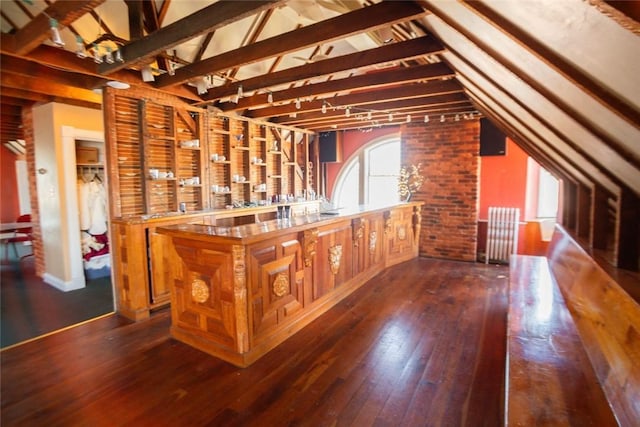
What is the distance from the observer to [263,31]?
174 inches

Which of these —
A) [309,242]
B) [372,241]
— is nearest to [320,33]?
[309,242]

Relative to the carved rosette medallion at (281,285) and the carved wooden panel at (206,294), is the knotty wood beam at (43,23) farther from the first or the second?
the carved rosette medallion at (281,285)

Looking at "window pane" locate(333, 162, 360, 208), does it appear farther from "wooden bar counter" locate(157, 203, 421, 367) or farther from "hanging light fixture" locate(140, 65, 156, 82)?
"hanging light fixture" locate(140, 65, 156, 82)

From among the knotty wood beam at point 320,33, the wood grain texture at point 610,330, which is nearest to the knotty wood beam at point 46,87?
the knotty wood beam at point 320,33

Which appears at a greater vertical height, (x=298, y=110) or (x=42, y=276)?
(x=298, y=110)

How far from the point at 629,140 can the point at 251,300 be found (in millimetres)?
2417

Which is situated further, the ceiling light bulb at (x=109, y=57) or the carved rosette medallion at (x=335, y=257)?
the carved rosette medallion at (x=335, y=257)

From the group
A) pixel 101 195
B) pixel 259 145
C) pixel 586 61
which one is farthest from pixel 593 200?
pixel 101 195

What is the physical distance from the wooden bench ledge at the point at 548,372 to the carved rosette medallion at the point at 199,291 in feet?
7.17

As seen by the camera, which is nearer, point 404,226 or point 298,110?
point 298,110

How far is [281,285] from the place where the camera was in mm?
2822

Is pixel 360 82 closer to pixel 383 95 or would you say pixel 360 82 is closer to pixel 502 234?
pixel 383 95

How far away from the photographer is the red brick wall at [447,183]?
567cm

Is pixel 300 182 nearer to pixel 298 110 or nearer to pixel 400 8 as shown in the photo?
pixel 298 110
